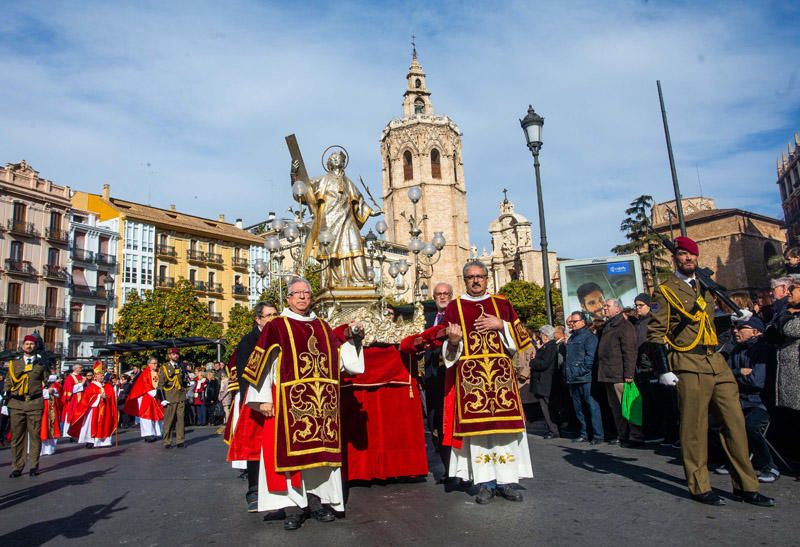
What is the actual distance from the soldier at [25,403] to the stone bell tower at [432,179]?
74349mm

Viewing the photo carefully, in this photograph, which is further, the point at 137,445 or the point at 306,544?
the point at 137,445

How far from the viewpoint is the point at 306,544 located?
14.7 ft

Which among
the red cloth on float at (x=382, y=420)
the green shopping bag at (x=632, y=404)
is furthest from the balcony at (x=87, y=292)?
the green shopping bag at (x=632, y=404)

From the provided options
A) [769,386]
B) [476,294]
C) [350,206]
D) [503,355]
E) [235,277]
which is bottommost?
[769,386]

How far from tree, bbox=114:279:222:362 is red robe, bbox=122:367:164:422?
1012 inches

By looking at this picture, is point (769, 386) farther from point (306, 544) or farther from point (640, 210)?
point (640, 210)

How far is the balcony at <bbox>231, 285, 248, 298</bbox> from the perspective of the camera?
5664 cm

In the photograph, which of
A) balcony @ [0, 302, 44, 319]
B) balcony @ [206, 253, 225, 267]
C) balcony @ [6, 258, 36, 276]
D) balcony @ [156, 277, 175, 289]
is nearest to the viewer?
balcony @ [0, 302, 44, 319]

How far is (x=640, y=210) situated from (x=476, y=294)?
41.2 m

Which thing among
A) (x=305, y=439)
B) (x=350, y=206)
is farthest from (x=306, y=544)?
(x=350, y=206)

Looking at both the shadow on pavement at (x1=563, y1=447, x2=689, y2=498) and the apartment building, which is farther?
the apartment building

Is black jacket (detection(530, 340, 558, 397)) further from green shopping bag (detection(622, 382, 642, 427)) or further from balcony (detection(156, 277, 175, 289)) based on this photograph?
balcony (detection(156, 277, 175, 289))

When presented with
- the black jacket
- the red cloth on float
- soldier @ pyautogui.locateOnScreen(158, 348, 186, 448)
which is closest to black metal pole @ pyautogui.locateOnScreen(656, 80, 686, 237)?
the black jacket

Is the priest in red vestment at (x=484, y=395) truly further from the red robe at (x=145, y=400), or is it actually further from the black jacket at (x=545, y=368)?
the red robe at (x=145, y=400)
